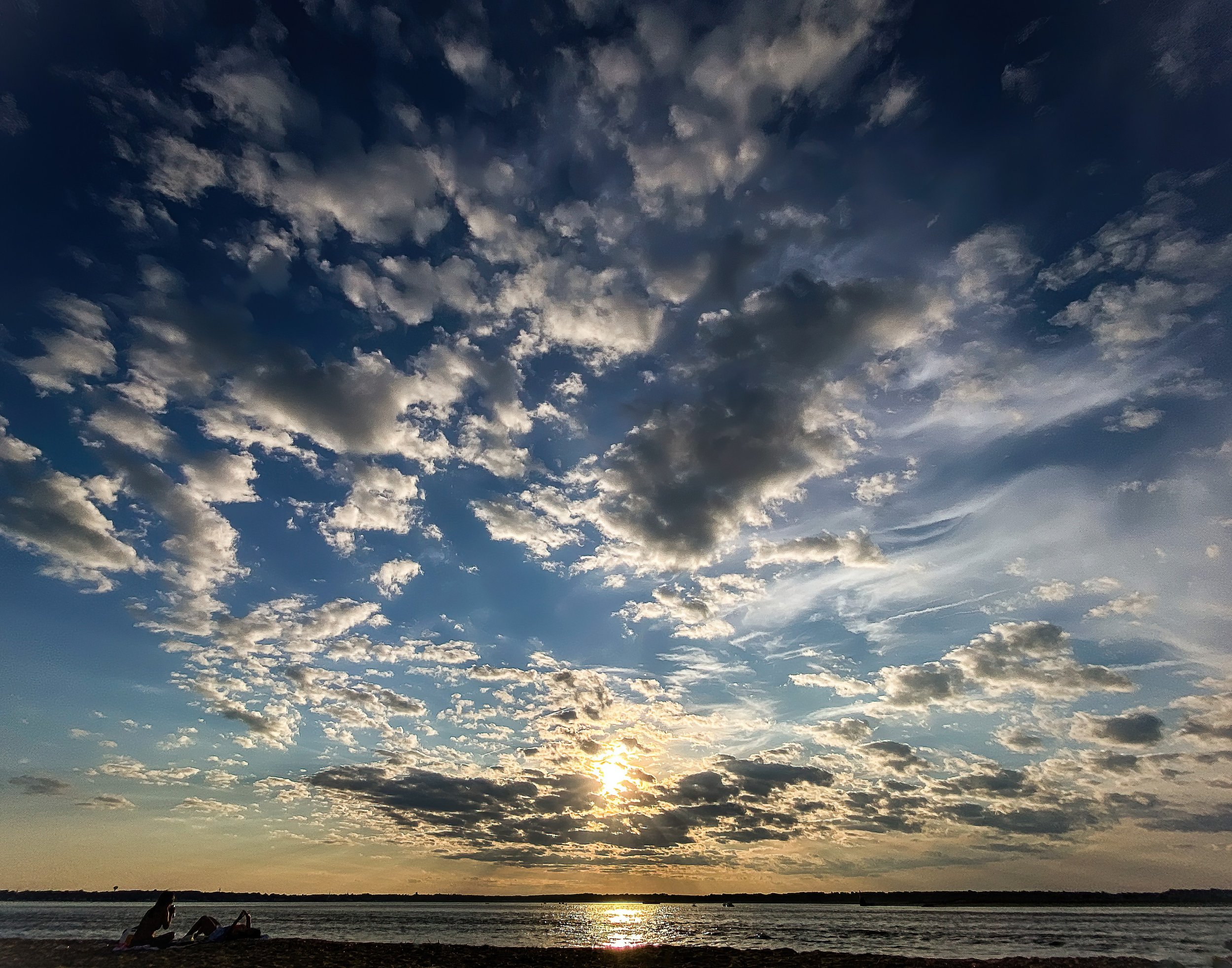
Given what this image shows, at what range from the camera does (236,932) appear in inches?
1973

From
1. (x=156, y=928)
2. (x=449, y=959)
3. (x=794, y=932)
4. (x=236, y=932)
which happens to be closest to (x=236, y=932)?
(x=236, y=932)

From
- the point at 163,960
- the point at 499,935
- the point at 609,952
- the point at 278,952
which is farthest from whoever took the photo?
the point at 499,935

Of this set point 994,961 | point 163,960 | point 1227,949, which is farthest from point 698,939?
point 163,960

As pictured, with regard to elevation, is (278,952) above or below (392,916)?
below

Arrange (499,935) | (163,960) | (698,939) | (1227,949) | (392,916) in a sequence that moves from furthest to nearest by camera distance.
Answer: (392,916) < (499,935) < (698,939) < (1227,949) < (163,960)

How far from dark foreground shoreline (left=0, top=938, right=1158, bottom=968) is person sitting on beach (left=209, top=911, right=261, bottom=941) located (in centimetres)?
85

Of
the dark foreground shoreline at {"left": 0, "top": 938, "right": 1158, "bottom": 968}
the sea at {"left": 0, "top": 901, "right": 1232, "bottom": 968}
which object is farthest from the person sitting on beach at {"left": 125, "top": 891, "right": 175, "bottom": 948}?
the sea at {"left": 0, "top": 901, "right": 1232, "bottom": 968}

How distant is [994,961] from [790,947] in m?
20.9

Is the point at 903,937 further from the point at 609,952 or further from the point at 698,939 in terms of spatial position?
the point at 609,952

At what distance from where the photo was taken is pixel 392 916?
483 ft

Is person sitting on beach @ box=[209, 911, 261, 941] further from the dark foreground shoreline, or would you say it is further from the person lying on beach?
the dark foreground shoreline

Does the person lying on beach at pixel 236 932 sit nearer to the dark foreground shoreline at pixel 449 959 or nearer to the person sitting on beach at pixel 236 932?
the person sitting on beach at pixel 236 932

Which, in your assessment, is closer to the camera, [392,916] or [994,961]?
[994,961]

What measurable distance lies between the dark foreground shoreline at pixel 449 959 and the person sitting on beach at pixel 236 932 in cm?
85
